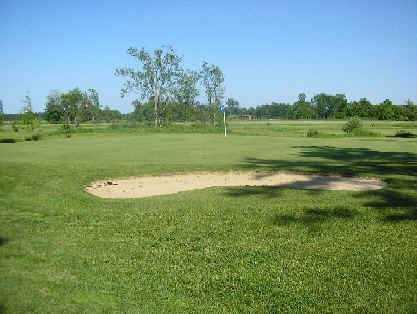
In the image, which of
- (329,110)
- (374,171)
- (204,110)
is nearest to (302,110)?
(329,110)

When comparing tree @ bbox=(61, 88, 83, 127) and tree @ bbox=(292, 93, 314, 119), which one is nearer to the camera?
tree @ bbox=(61, 88, 83, 127)

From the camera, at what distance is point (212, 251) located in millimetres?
5895

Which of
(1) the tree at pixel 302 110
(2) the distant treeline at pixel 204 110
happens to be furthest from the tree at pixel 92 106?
(1) the tree at pixel 302 110

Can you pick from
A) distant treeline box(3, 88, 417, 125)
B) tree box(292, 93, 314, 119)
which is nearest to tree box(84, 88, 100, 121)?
distant treeline box(3, 88, 417, 125)

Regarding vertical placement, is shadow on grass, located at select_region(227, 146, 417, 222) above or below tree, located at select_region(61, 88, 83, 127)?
below

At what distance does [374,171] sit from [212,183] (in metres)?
5.17

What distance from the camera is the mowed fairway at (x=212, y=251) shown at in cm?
442

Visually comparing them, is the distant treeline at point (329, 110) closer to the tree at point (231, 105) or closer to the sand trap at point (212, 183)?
the tree at point (231, 105)

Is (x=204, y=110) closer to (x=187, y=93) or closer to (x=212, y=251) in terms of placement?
(x=187, y=93)

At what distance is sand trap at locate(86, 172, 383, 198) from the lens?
1144cm

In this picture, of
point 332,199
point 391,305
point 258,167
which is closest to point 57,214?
point 332,199

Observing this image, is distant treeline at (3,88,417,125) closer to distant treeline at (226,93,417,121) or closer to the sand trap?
distant treeline at (226,93,417,121)

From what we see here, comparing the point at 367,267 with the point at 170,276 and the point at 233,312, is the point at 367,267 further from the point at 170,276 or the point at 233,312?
the point at 170,276

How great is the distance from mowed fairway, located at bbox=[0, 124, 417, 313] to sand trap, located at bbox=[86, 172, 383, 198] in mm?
855
